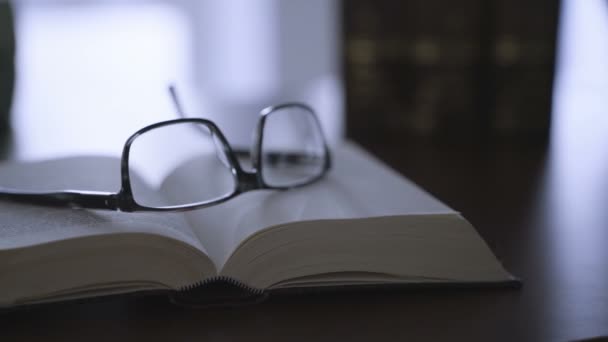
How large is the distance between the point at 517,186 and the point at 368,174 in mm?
306

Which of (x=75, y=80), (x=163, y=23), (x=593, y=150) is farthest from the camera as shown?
(x=163, y=23)

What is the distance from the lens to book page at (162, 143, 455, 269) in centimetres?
53

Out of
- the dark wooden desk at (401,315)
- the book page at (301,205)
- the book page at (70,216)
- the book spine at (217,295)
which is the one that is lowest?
the dark wooden desk at (401,315)

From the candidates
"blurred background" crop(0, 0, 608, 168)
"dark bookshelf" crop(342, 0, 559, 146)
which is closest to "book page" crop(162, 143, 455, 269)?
"blurred background" crop(0, 0, 608, 168)

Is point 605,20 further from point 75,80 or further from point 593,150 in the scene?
point 75,80

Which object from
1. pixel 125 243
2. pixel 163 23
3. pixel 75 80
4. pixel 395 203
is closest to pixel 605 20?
pixel 395 203

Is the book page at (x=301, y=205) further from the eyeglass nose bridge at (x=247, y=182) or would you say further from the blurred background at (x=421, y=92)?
the blurred background at (x=421, y=92)

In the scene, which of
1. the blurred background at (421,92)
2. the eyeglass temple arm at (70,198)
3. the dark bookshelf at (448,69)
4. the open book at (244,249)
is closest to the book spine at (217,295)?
the open book at (244,249)

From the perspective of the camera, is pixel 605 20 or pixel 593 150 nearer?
pixel 593 150

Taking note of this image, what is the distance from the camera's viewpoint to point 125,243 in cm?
47

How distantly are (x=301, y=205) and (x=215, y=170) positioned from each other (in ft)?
0.70

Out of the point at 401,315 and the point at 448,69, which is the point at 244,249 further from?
the point at 448,69

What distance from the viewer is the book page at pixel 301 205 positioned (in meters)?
0.53

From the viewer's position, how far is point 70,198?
0.56 metres
